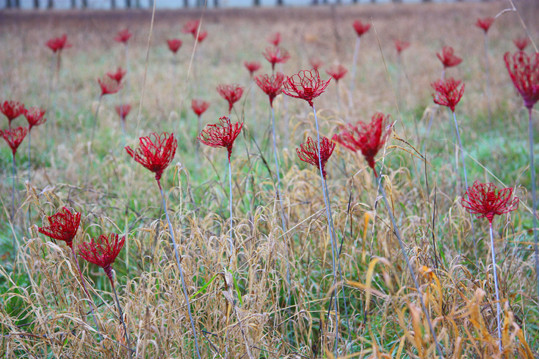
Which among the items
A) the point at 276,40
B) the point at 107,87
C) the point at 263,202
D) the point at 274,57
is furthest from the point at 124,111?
the point at 274,57

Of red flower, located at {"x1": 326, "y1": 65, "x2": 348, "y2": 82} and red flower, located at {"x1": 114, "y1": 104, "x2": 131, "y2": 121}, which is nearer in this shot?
red flower, located at {"x1": 326, "y1": 65, "x2": 348, "y2": 82}

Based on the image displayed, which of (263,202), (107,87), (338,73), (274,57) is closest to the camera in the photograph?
(274,57)

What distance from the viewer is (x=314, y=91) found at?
50.1 inches

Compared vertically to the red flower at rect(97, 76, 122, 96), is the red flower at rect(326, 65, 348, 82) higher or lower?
higher

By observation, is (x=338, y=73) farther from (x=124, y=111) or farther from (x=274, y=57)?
(x=124, y=111)

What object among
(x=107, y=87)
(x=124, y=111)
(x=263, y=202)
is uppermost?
(x=107, y=87)

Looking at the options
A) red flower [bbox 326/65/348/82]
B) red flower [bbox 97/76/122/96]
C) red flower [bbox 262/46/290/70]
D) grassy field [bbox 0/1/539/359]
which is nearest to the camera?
grassy field [bbox 0/1/539/359]

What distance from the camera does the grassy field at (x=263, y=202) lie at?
151cm

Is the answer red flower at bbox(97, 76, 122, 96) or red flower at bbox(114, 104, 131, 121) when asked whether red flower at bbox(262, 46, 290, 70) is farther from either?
red flower at bbox(114, 104, 131, 121)

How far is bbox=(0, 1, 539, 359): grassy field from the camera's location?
1509 mm

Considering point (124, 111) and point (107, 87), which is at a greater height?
point (107, 87)

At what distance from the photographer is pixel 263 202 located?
2439 mm

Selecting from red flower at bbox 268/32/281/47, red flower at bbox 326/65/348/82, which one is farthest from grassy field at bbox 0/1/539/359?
red flower at bbox 268/32/281/47

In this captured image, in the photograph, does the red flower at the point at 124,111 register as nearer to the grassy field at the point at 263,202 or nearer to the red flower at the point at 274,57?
the grassy field at the point at 263,202
